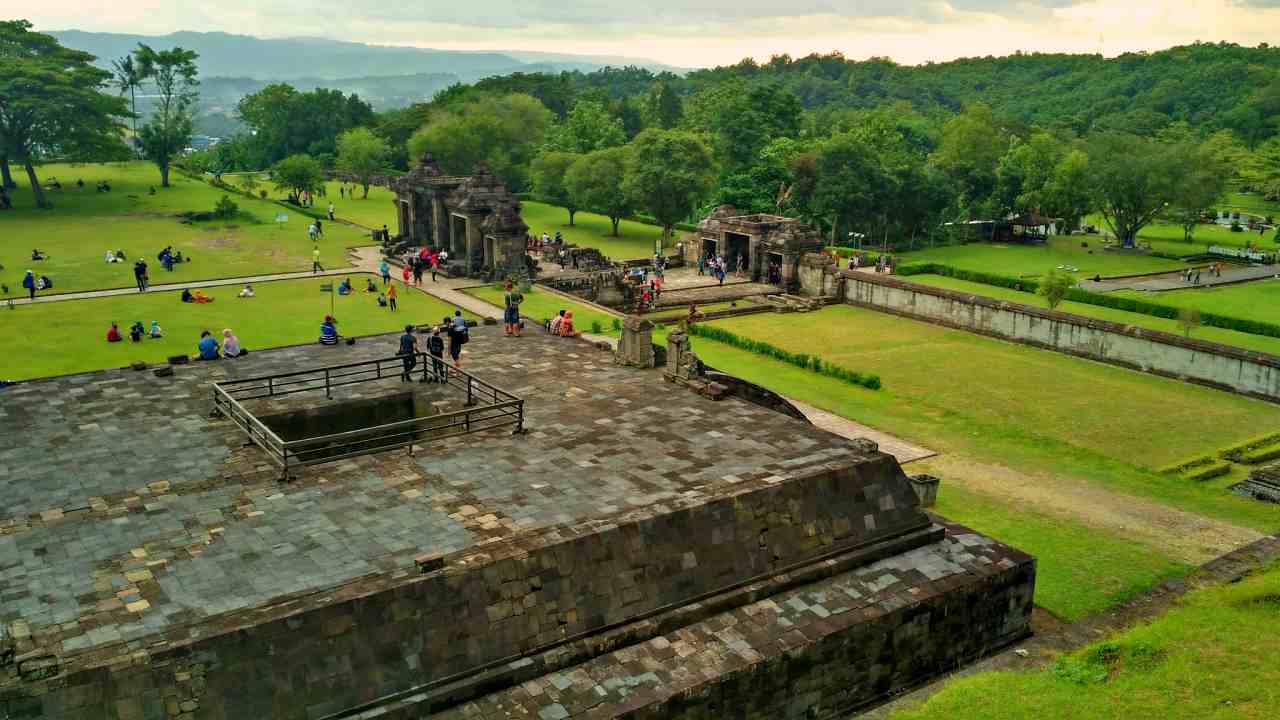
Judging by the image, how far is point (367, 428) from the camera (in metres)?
18.8

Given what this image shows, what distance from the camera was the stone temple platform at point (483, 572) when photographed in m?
12.6

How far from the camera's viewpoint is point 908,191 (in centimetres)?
6612

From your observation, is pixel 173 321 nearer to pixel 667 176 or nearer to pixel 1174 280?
pixel 667 176

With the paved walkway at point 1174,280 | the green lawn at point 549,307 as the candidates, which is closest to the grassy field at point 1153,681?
the green lawn at point 549,307

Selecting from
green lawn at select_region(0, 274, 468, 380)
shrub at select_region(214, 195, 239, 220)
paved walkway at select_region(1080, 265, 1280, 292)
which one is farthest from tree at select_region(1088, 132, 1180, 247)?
shrub at select_region(214, 195, 239, 220)

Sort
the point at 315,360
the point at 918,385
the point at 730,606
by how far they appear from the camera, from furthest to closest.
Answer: the point at 918,385
the point at 315,360
the point at 730,606

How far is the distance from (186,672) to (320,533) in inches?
137

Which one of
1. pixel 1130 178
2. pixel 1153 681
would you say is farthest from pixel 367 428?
pixel 1130 178

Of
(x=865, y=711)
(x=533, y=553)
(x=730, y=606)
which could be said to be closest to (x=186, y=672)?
(x=533, y=553)

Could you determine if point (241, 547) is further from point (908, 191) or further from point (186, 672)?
point (908, 191)

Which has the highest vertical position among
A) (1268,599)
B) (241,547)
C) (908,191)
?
(908,191)

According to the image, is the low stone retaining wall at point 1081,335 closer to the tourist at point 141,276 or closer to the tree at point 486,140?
the tourist at point 141,276

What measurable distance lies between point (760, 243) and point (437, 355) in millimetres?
32497

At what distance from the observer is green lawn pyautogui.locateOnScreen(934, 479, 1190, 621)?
63.0 ft
